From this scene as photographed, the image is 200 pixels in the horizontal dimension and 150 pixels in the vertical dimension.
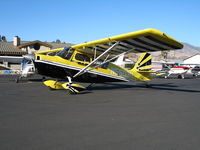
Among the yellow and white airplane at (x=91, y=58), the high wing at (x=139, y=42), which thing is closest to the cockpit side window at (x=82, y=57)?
the yellow and white airplane at (x=91, y=58)

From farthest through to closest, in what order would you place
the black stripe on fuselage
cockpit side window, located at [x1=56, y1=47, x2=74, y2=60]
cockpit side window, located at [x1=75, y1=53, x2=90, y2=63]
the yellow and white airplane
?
cockpit side window, located at [x1=75, y1=53, x2=90, y2=63]
cockpit side window, located at [x1=56, y1=47, x2=74, y2=60]
the black stripe on fuselage
the yellow and white airplane

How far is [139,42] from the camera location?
26.8 ft

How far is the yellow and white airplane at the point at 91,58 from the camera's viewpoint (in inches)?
298

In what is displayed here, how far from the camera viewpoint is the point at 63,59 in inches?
330

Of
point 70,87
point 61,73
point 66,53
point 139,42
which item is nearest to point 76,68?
point 61,73

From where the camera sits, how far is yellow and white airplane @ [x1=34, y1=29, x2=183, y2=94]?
298 inches

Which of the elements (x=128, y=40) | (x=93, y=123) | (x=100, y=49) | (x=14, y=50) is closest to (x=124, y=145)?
(x=93, y=123)

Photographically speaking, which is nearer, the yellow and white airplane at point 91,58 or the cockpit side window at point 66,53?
the yellow and white airplane at point 91,58

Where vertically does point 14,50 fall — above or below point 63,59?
above

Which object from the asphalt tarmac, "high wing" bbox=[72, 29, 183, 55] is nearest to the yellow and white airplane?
"high wing" bbox=[72, 29, 183, 55]

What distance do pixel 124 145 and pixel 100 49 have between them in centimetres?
744

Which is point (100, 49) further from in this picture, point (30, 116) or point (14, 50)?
point (14, 50)

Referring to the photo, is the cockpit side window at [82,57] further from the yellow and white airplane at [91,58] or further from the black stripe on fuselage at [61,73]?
the black stripe on fuselage at [61,73]

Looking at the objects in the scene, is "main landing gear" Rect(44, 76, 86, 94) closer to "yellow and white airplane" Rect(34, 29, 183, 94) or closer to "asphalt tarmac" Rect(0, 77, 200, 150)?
"yellow and white airplane" Rect(34, 29, 183, 94)
